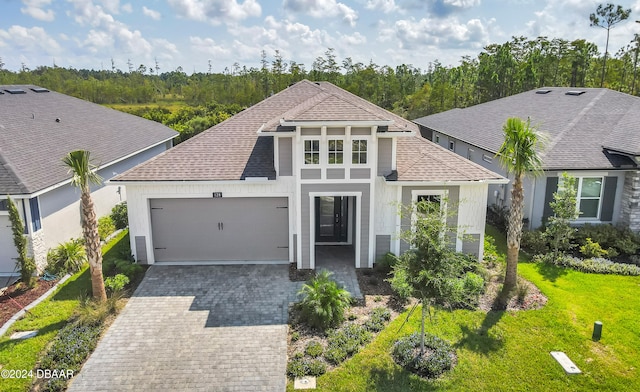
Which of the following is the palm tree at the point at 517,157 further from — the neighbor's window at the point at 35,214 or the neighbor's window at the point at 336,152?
the neighbor's window at the point at 35,214

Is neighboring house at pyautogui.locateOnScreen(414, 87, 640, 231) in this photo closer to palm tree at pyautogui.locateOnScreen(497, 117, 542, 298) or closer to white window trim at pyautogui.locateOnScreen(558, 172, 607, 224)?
white window trim at pyautogui.locateOnScreen(558, 172, 607, 224)

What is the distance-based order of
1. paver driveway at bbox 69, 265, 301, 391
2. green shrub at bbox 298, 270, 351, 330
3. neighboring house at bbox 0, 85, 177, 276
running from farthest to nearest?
neighboring house at bbox 0, 85, 177, 276 → green shrub at bbox 298, 270, 351, 330 → paver driveway at bbox 69, 265, 301, 391

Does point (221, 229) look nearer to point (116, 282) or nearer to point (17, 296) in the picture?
point (116, 282)

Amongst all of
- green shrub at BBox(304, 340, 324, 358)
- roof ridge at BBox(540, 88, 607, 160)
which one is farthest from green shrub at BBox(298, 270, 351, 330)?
roof ridge at BBox(540, 88, 607, 160)

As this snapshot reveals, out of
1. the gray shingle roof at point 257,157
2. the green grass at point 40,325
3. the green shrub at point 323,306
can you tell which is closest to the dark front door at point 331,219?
the gray shingle roof at point 257,157

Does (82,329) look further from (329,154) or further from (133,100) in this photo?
(133,100)

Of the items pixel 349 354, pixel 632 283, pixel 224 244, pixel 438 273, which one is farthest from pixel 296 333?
pixel 632 283

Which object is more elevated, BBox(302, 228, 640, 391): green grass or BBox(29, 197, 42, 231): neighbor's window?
BBox(29, 197, 42, 231): neighbor's window

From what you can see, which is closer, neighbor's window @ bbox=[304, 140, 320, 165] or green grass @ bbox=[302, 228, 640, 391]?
green grass @ bbox=[302, 228, 640, 391]
